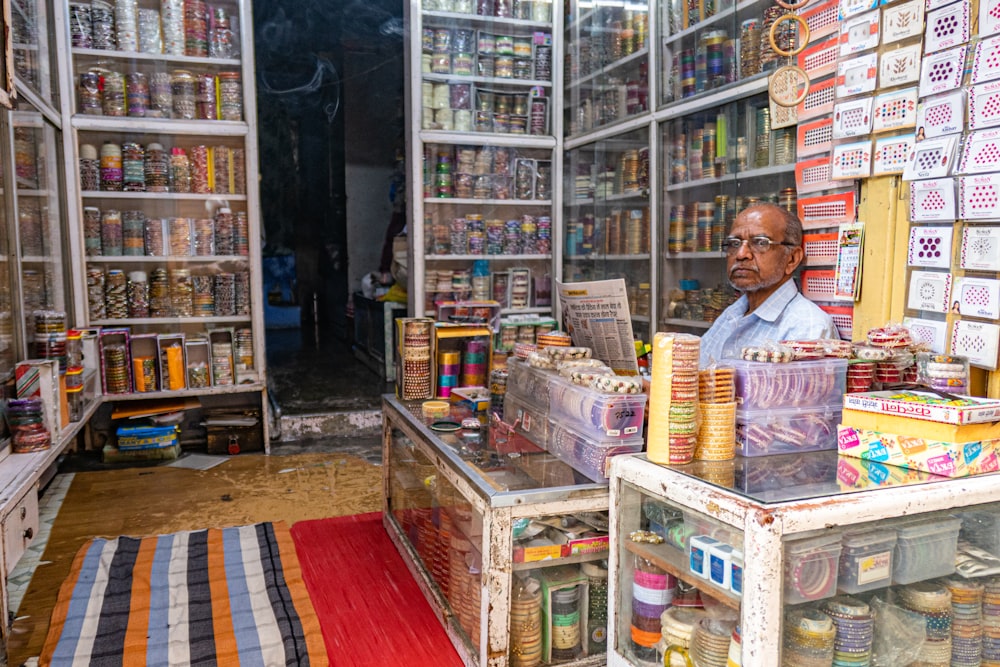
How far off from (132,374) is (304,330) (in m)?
6.43

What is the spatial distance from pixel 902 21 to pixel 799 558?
186 centimetres

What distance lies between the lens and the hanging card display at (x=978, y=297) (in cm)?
194

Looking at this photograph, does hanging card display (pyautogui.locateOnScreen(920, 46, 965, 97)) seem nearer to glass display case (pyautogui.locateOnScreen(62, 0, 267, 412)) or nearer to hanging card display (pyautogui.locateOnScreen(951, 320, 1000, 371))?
hanging card display (pyautogui.locateOnScreen(951, 320, 1000, 371))

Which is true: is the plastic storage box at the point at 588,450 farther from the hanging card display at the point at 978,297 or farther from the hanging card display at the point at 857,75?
the hanging card display at the point at 857,75

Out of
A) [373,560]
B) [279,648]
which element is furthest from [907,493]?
[373,560]

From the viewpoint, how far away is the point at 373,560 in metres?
2.72

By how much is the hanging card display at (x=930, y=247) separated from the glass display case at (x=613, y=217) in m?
1.75

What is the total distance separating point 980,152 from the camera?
76.6 inches

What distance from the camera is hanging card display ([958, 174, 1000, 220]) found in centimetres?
190

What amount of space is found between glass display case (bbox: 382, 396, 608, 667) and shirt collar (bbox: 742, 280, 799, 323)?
110 centimetres

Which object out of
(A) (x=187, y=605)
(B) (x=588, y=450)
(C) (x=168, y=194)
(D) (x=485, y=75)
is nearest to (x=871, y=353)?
(B) (x=588, y=450)

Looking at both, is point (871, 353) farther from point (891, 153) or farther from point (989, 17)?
point (989, 17)

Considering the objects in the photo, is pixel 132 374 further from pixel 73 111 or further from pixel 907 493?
pixel 907 493

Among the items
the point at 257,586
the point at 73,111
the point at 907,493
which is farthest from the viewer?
the point at 73,111
